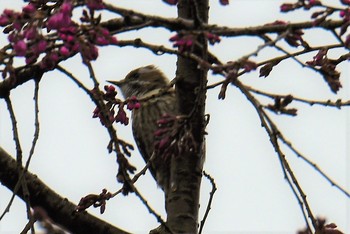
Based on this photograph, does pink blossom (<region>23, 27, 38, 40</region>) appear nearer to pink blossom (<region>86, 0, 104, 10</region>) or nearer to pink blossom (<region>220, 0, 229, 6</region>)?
pink blossom (<region>86, 0, 104, 10</region>)

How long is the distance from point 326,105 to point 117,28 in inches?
46.5

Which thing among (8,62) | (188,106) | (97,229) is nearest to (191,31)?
(8,62)

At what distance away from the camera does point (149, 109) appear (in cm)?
897

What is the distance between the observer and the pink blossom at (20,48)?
13.2 feet

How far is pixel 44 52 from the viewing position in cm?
425

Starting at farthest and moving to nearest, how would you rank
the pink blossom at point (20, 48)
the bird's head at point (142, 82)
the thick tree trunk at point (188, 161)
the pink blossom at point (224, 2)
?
the bird's head at point (142, 82) < the thick tree trunk at point (188, 161) < the pink blossom at point (224, 2) < the pink blossom at point (20, 48)

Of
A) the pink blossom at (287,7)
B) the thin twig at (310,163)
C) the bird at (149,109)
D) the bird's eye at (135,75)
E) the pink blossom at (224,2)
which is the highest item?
the bird's eye at (135,75)

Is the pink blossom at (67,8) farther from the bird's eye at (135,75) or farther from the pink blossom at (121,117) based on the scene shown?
the bird's eye at (135,75)

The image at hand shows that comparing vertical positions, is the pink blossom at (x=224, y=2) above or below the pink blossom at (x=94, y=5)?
above

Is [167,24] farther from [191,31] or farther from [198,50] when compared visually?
[198,50]

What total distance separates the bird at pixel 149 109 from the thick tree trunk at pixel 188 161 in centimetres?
125

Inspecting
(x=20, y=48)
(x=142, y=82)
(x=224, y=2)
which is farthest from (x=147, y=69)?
(x=20, y=48)

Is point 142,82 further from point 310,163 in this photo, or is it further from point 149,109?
point 310,163

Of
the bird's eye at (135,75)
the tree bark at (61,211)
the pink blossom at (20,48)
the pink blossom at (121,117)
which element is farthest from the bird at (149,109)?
the pink blossom at (20,48)
